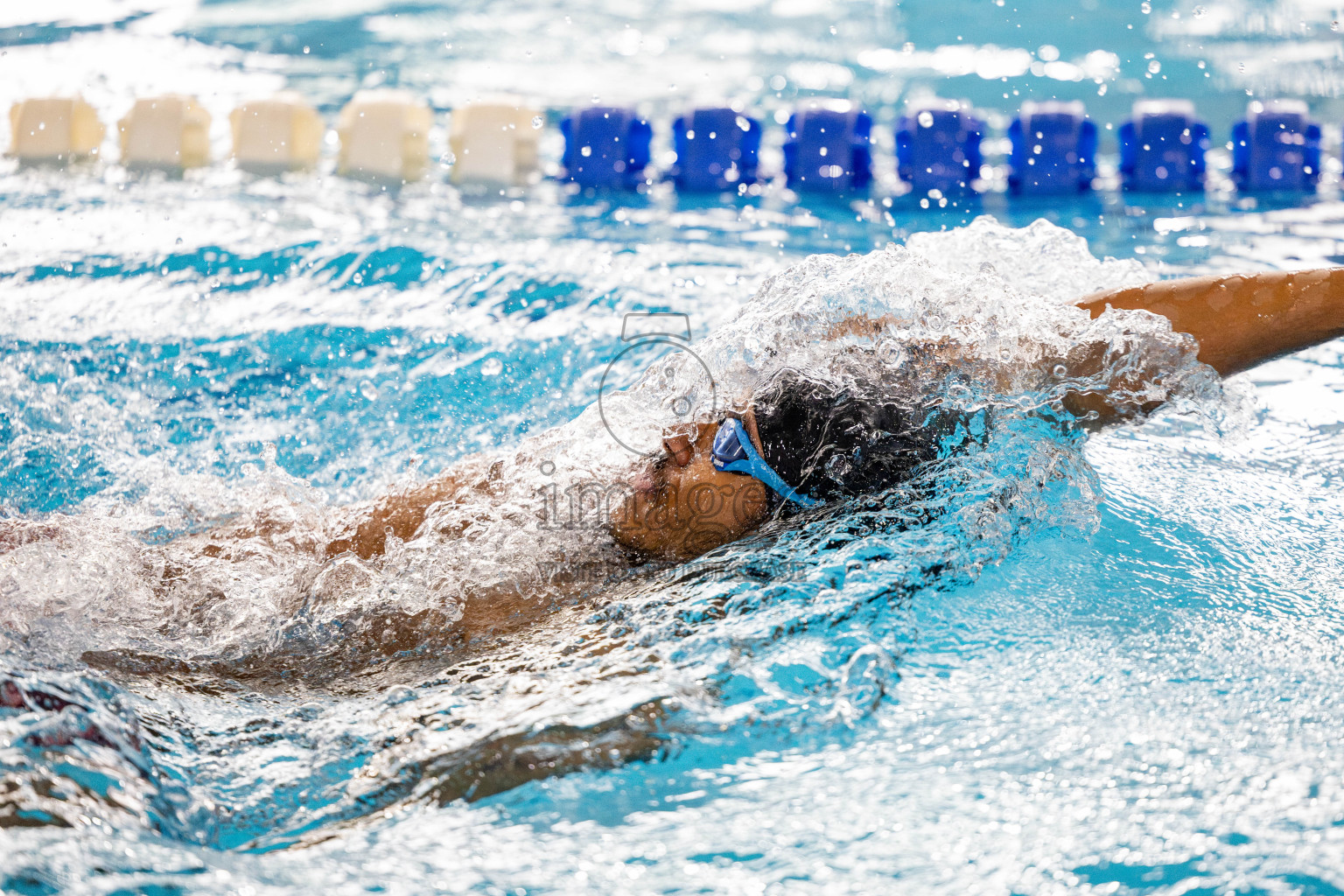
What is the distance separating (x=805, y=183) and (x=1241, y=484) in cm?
239

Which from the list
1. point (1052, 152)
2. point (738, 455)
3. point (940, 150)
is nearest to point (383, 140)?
point (940, 150)

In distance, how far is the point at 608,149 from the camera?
427 cm

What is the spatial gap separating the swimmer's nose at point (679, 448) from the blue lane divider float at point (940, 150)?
2683 millimetres

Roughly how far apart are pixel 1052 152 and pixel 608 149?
1.74 meters

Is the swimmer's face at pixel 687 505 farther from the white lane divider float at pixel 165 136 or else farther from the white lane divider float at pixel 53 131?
the white lane divider float at pixel 53 131

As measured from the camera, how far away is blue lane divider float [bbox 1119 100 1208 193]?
4.08m

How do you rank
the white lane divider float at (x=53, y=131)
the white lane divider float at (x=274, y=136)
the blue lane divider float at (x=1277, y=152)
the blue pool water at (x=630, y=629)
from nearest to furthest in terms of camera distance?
the blue pool water at (x=630, y=629) < the blue lane divider float at (x=1277, y=152) < the white lane divider float at (x=274, y=136) < the white lane divider float at (x=53, y=131)

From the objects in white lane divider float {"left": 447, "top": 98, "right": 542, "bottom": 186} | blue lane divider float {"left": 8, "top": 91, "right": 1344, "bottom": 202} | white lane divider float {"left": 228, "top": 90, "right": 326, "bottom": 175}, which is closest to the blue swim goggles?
blue lane divider float {"left": 8, "top": 91, "right": 1344, "bottom": 202}

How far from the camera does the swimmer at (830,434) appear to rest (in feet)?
5.44

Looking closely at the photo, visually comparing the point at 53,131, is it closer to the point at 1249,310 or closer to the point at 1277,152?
the point at 1249,310

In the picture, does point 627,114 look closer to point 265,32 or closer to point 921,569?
point 265,32

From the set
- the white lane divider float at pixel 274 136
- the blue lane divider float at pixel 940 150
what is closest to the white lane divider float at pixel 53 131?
the white lane divider float at pixel 274 136

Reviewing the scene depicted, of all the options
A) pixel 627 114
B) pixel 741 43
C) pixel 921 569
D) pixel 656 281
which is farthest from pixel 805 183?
pixel 921 569

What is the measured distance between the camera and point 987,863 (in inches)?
48.5
